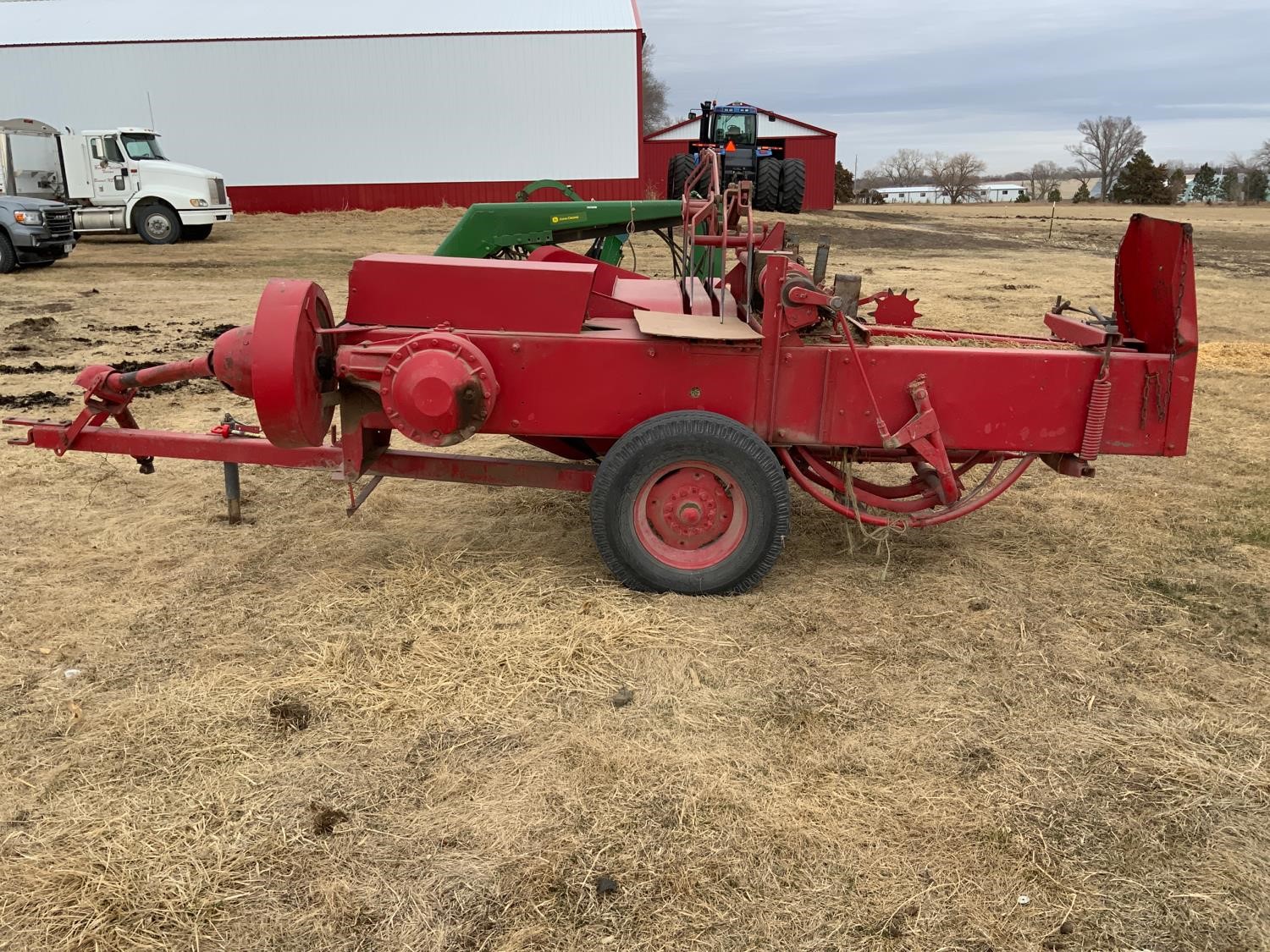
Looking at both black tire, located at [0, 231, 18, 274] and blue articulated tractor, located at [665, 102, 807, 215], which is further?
blue articulated tractor, located at [665, 102, 807, 215]

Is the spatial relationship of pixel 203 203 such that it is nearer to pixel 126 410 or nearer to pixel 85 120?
pixel 85 120

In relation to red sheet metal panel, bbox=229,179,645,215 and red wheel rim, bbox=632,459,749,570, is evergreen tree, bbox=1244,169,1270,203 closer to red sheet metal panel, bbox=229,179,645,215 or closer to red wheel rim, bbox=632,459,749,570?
red sheet metal panel, bbox=229,179,645,215

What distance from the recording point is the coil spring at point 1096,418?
3863 mm

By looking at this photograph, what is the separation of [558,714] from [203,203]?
19.1 m

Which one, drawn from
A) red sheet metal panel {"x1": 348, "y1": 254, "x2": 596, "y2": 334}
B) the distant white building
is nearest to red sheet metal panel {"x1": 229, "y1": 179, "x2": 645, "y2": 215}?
red sheet metal panel {"x1": 348, "y1": 254, "x2": 596, "y2": 334}

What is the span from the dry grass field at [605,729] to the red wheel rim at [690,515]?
0.68 ft

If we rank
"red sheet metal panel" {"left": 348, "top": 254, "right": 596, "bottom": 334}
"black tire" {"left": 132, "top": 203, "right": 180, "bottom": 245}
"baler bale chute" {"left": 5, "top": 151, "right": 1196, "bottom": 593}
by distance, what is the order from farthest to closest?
"black tire" {"left": 132, "top": 203, "right": 180, "bottom": 245}
"red sheet metal panel" {"left": 348, "top": 254, "right": 596, "bottom": 334}
"baler bale chute" {"left": 5, "top": 151, "right": 1196, "bottom": 593}

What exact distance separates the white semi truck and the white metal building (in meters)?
6.10

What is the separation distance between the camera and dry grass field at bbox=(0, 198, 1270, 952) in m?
2.43

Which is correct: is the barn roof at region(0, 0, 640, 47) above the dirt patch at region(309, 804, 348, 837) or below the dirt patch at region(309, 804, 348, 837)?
above

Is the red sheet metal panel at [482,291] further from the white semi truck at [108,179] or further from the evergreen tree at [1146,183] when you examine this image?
the evergreen tree at [1146,183]

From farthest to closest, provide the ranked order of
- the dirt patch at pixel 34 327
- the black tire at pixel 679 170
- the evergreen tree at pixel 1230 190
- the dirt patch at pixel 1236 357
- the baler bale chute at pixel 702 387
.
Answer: the evergreen tree at pixel 1230 190
the black tire at pixel 679 170
the dirt patch at pixel 34 327
the dirt patch at pixel 1236 357
the baler bale chute at pixel 702 387

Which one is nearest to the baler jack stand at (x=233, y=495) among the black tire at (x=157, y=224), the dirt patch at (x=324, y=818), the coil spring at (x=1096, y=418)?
the dirt patch at (x=324, y=818)

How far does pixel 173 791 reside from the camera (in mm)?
2801
